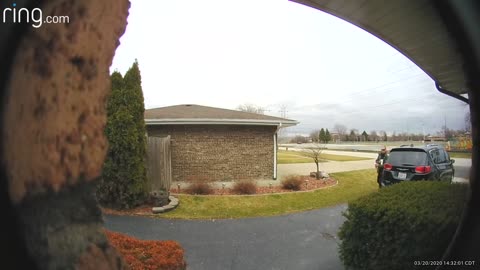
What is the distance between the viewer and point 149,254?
257 cm

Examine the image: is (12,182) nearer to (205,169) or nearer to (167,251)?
(167,251)

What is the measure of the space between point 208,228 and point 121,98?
17.7 ft

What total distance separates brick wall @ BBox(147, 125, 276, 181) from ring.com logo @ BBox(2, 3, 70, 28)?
11119 millimetres

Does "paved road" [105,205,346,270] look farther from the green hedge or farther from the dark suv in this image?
the dark suv

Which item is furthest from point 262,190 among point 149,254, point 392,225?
point 149,254

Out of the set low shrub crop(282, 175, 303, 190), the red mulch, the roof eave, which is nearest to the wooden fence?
the red mulch

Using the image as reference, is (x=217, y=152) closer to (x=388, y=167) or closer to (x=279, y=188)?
(x=279, y=188)

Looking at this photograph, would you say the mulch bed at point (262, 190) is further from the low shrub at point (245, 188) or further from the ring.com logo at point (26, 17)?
the ring.com logo at point (26, 17)

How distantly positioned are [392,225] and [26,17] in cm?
364

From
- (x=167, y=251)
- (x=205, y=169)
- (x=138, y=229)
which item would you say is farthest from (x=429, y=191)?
(x=205, y=169)

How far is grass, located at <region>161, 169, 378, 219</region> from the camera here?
287 inches

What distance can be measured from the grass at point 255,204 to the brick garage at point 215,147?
305 cm

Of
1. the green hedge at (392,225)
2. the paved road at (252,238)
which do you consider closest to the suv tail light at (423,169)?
the paved road at (252,238)

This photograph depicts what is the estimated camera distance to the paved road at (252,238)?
4.24 metres
